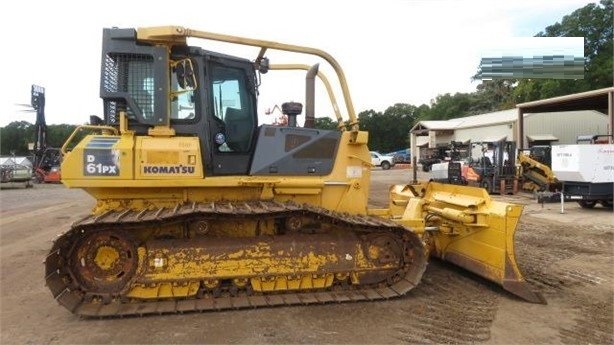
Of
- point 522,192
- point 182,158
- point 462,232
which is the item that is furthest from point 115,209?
point 522,192

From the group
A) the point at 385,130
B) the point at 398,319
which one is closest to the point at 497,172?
the point at 398,319

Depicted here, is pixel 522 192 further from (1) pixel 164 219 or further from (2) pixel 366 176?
(1) pixel 164 219

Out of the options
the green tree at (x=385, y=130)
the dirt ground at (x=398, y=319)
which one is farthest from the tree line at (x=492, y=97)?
the dirt ground at (x=398, y=319)

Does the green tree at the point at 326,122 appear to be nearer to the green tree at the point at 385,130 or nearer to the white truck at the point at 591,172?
the white truck at the point at 591,172

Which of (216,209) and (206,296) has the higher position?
(216,209)

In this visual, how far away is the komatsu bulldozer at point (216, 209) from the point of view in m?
5.38

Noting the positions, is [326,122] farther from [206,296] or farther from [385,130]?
[385,130]

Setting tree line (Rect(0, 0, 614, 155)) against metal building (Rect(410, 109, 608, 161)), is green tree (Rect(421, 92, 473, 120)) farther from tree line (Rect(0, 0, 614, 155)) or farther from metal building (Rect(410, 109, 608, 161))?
metal building (Rect(410, 109, 608, 161))

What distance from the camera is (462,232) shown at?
6.46 m

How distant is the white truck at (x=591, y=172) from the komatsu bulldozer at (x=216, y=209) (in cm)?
1038

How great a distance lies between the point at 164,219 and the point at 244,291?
3.99 ft

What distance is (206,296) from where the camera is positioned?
5.55m

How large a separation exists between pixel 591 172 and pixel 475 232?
34.5 feet

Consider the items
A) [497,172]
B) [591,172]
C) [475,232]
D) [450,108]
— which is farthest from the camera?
[450,108]
